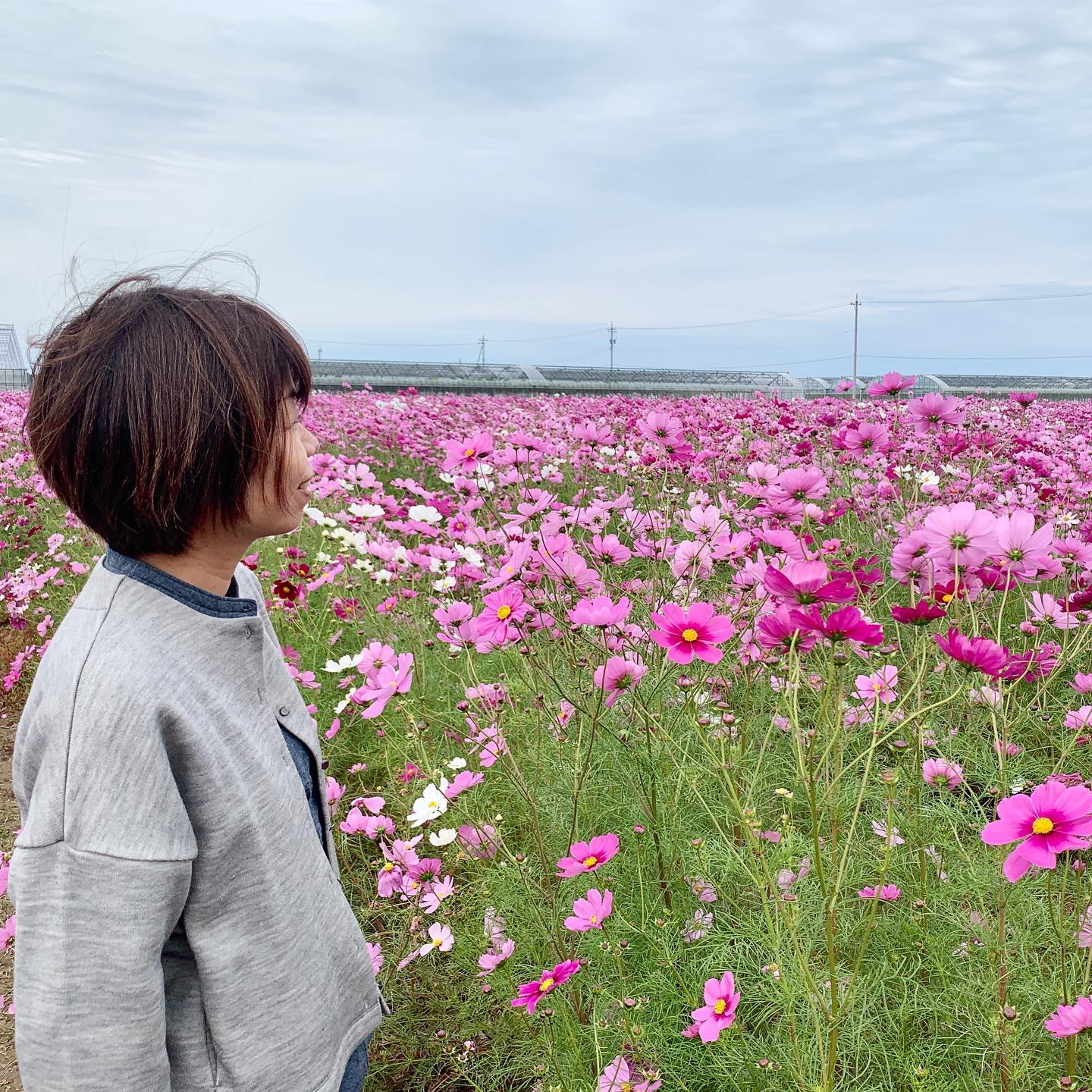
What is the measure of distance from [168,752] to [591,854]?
0.63 meters

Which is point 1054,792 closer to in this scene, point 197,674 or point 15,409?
point 197,674

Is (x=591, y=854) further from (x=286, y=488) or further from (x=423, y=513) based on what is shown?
(x=423, y=513)

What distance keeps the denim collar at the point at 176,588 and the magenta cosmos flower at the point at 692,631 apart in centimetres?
49

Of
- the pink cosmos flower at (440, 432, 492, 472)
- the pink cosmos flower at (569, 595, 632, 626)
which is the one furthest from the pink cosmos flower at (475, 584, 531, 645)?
the pink cosmos flower at (440, 432, 492, 472)

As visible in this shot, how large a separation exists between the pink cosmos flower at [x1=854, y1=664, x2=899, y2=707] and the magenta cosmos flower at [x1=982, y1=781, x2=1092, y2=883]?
440mm

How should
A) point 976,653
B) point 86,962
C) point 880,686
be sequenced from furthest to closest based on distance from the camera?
1. point 880,686
2. point 976,653
3. point 86,962

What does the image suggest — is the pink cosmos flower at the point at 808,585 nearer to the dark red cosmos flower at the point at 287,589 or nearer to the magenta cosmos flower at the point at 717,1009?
the magenta cosmos flower at the point at 717,1009

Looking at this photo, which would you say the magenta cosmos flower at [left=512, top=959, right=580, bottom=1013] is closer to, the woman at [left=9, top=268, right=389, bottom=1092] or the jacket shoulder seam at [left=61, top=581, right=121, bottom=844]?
the woman at [left=9, top=268, right=389, bottom=1092]

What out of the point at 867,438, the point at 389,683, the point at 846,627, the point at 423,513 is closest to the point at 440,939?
the point at 389,683

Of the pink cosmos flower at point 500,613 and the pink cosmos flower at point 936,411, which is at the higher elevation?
the pink cosmos flower at point 936,411

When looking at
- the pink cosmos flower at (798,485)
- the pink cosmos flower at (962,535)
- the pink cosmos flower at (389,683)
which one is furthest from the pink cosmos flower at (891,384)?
the pink cosmos flower at (389,683)

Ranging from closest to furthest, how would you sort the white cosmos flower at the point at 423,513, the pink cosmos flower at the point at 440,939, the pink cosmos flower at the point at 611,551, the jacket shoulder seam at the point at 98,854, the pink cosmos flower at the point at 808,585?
1. the jacket shoulder seam at the point at 98,854
2. the pink cosmos flower at the point at 808,585
3. the pink cosmos flower at the point at 440,939
4. the pink cosmos flower at the point at 611,551
5. the white cosmos flower at the point at 423,513

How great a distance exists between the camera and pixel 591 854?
1305 millimetres

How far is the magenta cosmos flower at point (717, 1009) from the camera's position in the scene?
1.12 metres
